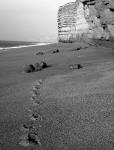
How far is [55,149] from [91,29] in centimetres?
911

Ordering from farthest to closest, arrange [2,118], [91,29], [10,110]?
1. [91,29]
2. [10,110]
3. [2,118]

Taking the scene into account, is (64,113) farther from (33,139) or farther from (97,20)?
(97,20)

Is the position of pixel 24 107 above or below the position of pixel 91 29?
below

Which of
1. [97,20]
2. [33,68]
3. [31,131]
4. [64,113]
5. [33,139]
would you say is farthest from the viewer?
[97,20]

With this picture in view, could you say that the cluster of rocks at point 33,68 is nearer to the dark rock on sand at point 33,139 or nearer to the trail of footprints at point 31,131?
the trail of footprints at point 31,131

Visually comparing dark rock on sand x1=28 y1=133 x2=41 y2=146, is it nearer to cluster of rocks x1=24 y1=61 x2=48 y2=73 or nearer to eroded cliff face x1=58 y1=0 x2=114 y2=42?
cluster of rocks x1=24 y1=61 x2=48 y2=73

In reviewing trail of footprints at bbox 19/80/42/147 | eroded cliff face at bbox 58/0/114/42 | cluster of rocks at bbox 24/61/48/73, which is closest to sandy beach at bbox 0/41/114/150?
trail of footprints at bbox 19/80/42/147

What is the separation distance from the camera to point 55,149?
202 centimetres

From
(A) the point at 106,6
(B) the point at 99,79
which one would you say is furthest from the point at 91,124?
(A) the point at 106,6

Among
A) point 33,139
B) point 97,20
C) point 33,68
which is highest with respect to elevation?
point 97,20

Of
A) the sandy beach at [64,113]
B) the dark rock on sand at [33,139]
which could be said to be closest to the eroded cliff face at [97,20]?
the sandy beach at [64,113]

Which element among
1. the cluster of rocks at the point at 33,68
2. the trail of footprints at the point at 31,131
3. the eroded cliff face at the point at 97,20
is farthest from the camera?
the eroded cliff face at the point at 97,20

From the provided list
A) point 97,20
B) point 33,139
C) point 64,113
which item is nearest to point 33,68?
point 64,113

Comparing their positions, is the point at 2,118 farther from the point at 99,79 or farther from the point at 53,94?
the point at 99,79
